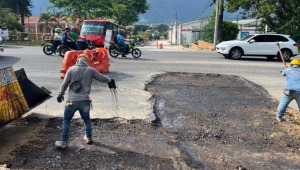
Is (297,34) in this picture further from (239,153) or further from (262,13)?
(239,153)

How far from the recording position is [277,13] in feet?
105

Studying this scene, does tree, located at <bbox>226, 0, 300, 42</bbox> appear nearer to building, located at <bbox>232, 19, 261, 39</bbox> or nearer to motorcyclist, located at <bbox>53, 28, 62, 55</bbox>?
building, located at <bbox>232, 19, 261, 39</bbox>

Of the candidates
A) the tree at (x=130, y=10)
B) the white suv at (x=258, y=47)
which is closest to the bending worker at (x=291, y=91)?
the white suv at (x=258, y=47)

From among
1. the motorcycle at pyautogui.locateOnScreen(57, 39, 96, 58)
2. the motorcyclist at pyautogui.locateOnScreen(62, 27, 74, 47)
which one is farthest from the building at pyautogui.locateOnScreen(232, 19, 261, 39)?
the motorcyclist at pyautogui.locateOnScreen(62, 27, 74, 47)

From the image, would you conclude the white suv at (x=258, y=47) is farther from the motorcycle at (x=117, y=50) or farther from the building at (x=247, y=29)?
the building at (x=247, y=29)

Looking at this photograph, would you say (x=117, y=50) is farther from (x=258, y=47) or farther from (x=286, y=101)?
(x=286, y=101)

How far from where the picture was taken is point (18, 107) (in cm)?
602

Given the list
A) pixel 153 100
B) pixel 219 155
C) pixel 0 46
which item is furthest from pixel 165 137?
pixel 0 46

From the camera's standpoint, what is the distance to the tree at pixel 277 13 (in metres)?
30.5

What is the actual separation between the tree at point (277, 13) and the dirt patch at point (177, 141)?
918 inches

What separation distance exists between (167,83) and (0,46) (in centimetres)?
1002

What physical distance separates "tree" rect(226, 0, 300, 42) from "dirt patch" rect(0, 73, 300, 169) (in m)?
23.3

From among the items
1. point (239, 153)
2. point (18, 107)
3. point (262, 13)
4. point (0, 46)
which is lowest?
point (239, 153)

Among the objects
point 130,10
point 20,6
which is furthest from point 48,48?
point 130,10
